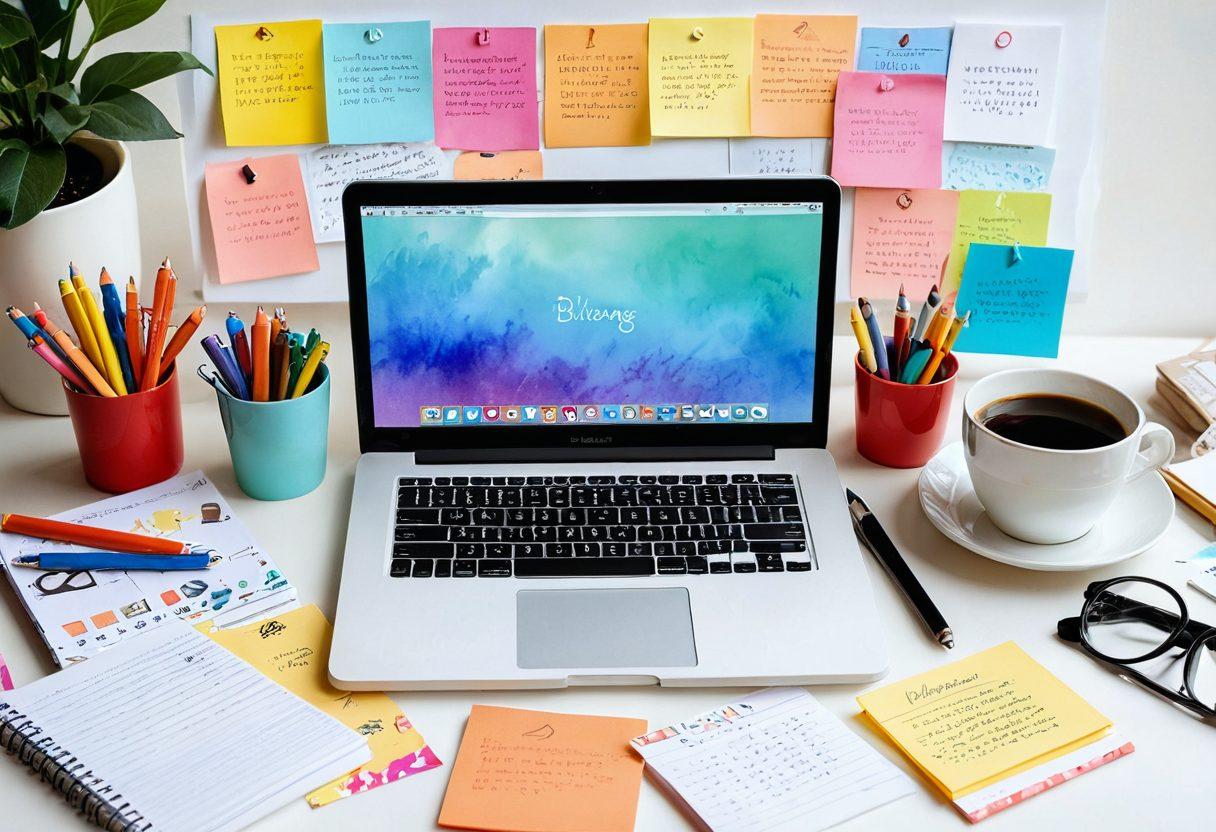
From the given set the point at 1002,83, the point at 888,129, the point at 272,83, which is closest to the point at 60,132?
the point at 272,83

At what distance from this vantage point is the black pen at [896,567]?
87 cm

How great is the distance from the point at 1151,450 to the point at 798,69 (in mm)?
491

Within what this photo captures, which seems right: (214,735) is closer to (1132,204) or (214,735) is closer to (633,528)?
(633,528)

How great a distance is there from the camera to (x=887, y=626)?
888 mm

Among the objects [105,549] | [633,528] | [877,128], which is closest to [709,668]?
[633,528]

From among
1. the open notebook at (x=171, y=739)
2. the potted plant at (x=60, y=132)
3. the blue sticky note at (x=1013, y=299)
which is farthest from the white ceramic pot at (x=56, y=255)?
the blue sticky note at (x=1013, y=299)

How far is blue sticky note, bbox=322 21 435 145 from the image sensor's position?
1.13 metres

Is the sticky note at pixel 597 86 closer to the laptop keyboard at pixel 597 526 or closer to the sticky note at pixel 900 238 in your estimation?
the sticky note at pixel 900 238

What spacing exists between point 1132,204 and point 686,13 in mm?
509

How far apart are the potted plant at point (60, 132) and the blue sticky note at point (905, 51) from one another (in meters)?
0.62

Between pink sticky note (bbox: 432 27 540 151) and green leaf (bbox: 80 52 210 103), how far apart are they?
233 mm

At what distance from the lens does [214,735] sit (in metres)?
0.77

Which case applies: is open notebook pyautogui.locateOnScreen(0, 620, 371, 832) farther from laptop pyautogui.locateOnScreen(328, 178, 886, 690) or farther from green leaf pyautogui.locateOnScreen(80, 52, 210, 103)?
green leaf pyautogui.locateOnScreen(80, 52, 210, 103)

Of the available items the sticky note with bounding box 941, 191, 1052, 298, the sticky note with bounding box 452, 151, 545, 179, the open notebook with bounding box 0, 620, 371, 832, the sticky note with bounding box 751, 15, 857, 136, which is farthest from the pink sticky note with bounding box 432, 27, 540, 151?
the open notebook with bounding box 0, 620, 371, 832
